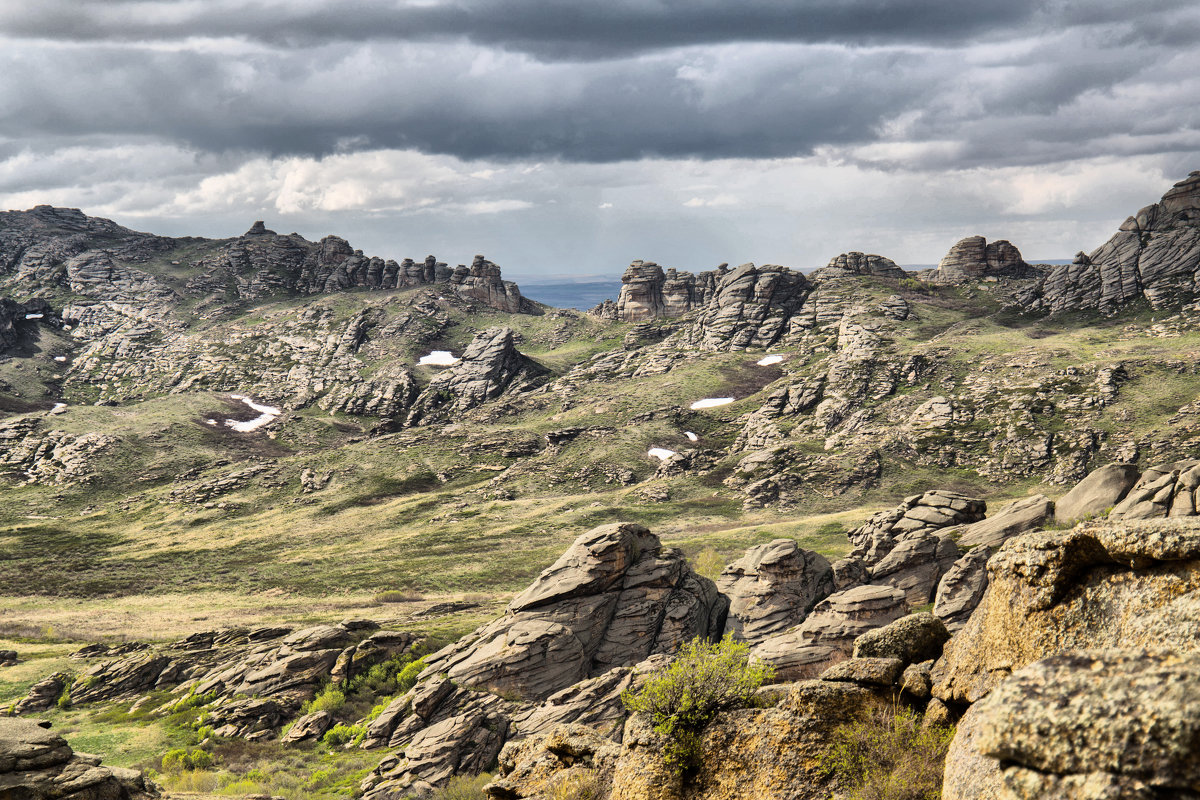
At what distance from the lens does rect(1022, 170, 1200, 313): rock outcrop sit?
15725cm

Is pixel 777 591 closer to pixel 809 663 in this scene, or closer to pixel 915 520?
pixel 809 663

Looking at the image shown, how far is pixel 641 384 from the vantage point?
192 meters

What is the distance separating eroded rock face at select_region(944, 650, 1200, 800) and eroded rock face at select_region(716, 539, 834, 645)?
145 ft

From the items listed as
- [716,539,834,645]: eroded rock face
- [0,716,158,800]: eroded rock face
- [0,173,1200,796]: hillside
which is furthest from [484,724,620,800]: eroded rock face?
[716,539,834,645]: eroded rock face

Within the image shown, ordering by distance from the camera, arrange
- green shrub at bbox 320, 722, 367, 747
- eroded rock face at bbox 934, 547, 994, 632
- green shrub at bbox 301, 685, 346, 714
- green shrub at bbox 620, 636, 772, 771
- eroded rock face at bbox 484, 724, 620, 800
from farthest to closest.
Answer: green shrub at bbox 301, 685, 346, 714 → green shrub at bbox 320, 722, 367, 747 → eroded rock face at bbox 934, 547, 994, 632 → eroded rock face at bbox 484, 724, 620, 800 → green shrub at bbox 620, 636, 772, 771

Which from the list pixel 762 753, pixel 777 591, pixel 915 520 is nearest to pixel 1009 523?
pixel 915 520

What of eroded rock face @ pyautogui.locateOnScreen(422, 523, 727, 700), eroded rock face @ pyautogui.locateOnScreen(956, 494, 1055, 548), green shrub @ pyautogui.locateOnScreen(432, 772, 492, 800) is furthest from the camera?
eroded rock face @ pyautogui.locateOnScreen(956, 494, 1055, 548)

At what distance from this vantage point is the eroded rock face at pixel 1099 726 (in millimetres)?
7637

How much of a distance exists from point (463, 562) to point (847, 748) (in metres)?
93.4

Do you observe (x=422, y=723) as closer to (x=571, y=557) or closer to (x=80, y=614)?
(x=571, y=557)

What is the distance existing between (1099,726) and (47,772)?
2679 centimetres

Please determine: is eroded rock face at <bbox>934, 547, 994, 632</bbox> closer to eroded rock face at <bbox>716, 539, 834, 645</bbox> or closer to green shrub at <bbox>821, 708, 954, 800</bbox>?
eroded rock face at <bbox>716, 539, 834, 645</bbox>

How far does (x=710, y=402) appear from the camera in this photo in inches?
6841

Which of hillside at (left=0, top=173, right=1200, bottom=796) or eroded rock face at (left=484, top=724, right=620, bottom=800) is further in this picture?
hillside at (left=0, top=173, right=1200, bottom=796)
